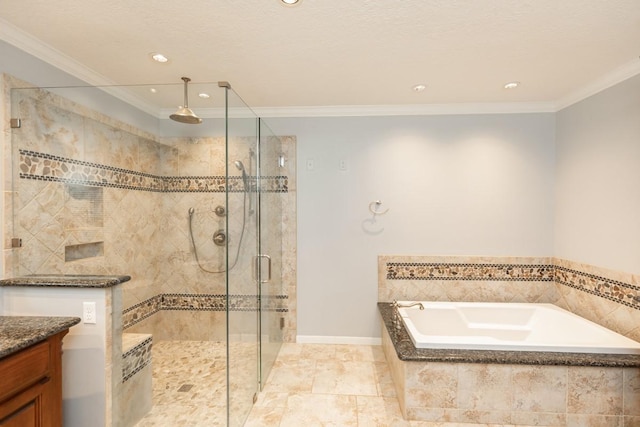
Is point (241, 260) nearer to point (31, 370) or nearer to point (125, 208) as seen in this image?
point (125, 208)

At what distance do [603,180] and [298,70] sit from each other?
2.59 m

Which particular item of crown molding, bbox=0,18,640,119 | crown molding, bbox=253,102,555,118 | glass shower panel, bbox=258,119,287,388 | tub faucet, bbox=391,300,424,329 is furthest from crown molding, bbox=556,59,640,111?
glass shower panel, bbox=258,119,287,388

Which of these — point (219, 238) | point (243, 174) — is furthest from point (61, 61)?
point (219, 238)

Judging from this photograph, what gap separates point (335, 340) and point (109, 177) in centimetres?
250

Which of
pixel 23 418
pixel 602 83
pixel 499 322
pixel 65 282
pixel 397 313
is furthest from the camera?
pixel 499 322

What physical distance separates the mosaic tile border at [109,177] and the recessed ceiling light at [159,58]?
31.8 inches

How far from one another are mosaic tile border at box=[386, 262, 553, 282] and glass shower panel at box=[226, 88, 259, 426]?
1.57 m

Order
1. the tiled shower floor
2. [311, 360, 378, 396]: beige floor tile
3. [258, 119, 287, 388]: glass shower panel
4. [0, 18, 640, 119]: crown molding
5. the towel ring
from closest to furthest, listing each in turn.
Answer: [0, 18, 640, 119]: crown molding
the tiled shower floor
[311, 360, 378, 396]: beige floor tile
[258, 119, 287, 388]: glass shower panel
the towel ring

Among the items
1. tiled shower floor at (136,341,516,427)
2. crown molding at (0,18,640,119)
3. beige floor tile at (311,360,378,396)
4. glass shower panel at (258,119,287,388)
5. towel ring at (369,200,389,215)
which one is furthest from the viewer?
towel ring at (369,200,389,215)

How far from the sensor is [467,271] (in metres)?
3.06

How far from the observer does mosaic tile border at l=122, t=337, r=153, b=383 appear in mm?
1807

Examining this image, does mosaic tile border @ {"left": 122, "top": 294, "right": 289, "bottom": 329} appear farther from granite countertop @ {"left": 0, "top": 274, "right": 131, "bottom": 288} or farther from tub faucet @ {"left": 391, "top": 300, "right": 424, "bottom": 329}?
tub faucet @ {"left": 391, "top": 300, "right": 424, "bottom": 329}

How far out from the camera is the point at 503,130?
3.04 m

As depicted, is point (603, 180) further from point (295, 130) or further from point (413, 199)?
point (295, 130)
